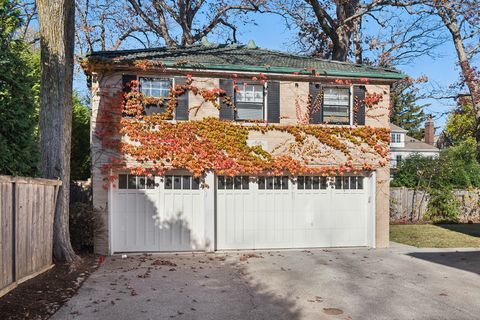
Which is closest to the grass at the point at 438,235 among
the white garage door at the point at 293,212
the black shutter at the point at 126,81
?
the white garage door at the point at 293,212

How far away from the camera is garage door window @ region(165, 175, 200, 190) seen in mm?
10891

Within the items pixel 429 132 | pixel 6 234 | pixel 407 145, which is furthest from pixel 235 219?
pixel 429 132

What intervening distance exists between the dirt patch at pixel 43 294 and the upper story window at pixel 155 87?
15.4 feet

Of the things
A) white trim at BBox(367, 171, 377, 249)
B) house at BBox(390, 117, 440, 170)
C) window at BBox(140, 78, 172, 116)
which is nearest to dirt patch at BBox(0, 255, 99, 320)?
window at BBox(140, 78, 172, 116)

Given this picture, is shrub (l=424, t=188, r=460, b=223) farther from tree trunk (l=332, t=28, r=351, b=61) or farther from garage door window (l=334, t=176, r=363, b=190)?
garage door window (l=334, t=176, r=363, b=190)

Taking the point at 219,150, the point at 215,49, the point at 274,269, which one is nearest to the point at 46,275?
the point at 274,269

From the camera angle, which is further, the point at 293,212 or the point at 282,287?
the point at 293,212

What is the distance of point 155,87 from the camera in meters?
11.0

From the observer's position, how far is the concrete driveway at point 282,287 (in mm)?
6020

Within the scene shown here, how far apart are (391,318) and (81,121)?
12003mm

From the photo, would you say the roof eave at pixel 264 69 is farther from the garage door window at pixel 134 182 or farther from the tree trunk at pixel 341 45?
the tree trunk at pixel 341 45

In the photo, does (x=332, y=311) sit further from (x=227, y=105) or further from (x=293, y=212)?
(x=227, y=105)

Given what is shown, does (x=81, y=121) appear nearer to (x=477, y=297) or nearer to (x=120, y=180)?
(x=120, y=180)

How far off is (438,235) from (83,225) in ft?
37.1
